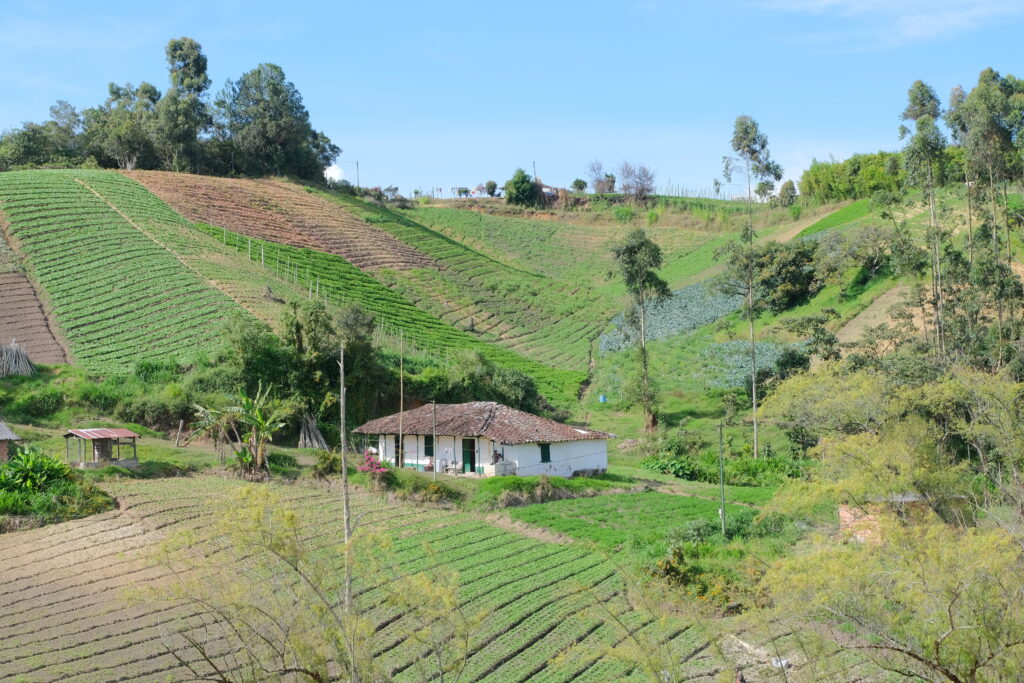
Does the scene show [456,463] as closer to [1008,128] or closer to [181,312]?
[181,312]

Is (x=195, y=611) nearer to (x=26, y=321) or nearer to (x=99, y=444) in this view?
(x=99, y=444)

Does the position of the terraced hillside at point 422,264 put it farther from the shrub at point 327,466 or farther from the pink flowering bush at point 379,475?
the shrub at point 327,466

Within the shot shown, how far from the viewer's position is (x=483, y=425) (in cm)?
4134

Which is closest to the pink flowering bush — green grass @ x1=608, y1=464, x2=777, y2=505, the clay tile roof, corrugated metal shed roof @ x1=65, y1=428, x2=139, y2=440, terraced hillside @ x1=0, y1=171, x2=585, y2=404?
the clay tile roof

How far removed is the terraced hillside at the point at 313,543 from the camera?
2117 cm

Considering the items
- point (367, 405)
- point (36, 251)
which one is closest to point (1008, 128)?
point (367, 405)

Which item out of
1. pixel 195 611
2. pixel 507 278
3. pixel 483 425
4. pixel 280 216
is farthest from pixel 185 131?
pixel 195 611

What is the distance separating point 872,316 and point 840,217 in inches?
962

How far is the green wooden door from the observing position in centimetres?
4112

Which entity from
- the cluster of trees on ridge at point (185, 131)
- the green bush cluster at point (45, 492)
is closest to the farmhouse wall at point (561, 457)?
the green bush cluster at point (45, 492)

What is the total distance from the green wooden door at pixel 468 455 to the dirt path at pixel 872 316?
25663 millimetres

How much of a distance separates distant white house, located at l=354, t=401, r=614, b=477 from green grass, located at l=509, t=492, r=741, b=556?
12.6 ft

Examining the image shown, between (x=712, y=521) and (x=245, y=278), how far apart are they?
3756cm

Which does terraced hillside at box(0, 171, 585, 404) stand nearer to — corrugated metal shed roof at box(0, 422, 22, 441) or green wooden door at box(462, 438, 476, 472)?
corrugated metal shed roof at box(0, 422, 22, 441)
